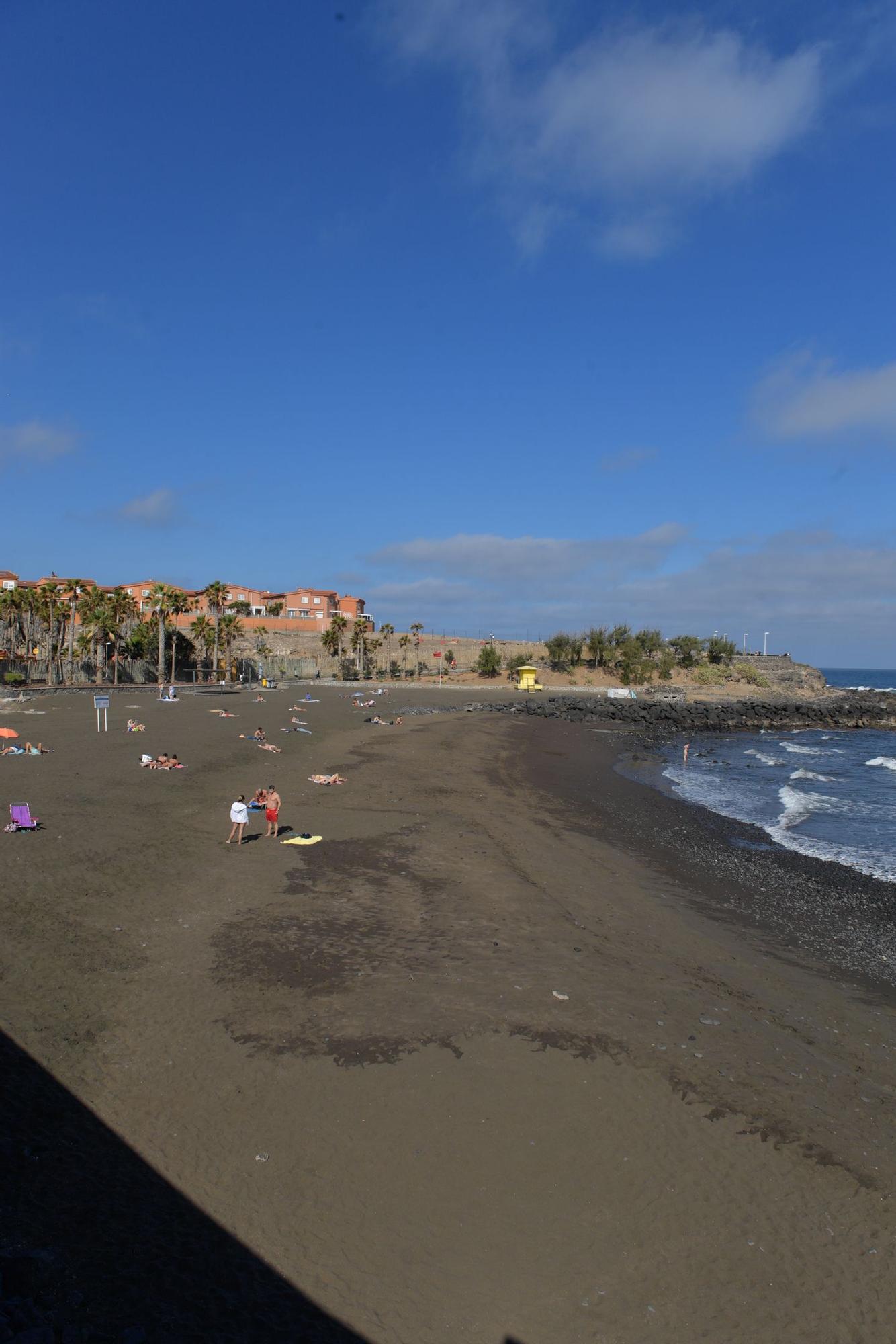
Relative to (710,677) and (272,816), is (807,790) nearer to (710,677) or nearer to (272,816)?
(272,816)

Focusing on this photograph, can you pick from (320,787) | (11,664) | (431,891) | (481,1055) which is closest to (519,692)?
(11,664)

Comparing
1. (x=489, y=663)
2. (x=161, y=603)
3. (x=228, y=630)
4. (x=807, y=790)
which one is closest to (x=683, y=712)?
(x=489, y=663)

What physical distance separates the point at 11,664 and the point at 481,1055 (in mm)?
67392

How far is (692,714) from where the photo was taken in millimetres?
62750

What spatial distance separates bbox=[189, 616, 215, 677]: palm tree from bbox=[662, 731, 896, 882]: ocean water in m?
50.0

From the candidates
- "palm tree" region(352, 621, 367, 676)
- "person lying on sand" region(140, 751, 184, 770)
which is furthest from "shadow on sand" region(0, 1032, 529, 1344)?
Result: "palm tree" region(352, 621, 367, 676)

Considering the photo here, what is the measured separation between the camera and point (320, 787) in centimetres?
2162

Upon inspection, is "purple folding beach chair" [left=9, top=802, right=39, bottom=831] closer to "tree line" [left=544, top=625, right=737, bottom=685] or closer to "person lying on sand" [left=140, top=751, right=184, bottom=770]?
"person lying on sand" [left=140, top=751, right=184, bottom=770]

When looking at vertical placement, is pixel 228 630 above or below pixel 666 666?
above

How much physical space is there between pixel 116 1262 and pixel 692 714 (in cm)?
6229

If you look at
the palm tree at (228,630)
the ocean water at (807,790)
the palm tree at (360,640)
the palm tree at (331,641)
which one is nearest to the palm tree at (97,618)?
the palm tree at (228,630)

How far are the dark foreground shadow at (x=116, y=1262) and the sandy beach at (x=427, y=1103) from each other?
0.8 inches

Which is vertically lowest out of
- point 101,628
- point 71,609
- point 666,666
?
point 666,666

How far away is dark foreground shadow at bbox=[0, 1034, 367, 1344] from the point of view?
164 inches
